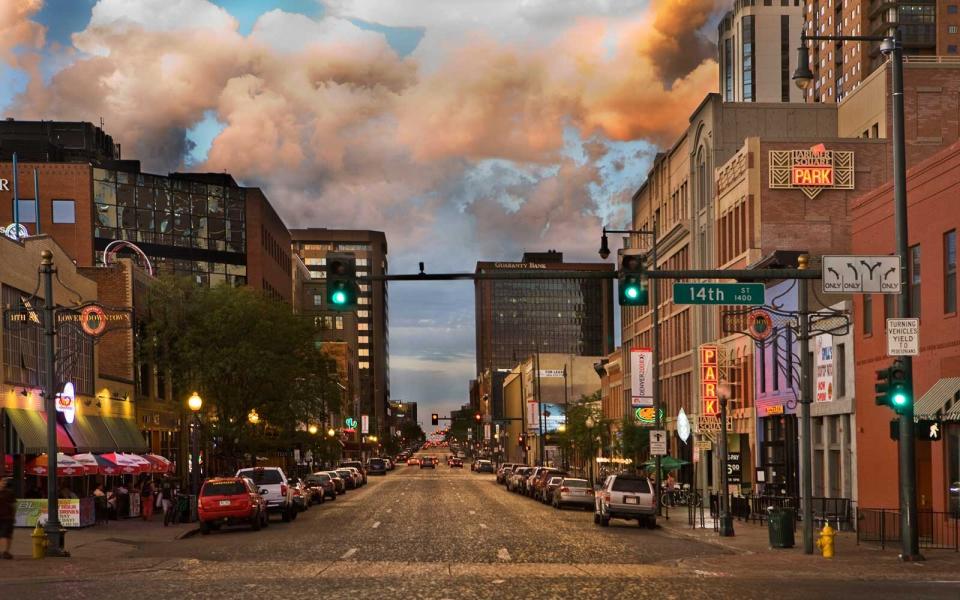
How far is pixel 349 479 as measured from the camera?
89125 millimetres

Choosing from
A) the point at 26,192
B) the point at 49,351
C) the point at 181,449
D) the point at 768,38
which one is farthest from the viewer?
the point at 768,38

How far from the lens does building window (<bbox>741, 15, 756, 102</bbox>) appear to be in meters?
195

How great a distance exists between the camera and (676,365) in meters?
74.5

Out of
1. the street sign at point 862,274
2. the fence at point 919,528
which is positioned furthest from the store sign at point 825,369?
the street sign at point 862,274

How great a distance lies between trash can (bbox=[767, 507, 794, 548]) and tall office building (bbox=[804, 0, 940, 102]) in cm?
11193

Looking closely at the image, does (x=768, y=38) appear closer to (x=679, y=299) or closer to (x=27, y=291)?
(x=27, y=291)

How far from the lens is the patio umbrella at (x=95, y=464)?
45062 mm

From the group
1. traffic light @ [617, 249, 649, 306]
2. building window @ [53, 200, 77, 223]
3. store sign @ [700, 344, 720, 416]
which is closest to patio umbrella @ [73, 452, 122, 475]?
store sign @ [700, 344, 720, 416]

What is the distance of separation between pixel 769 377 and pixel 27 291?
93.1 feet

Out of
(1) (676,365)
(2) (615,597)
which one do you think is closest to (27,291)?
(2) (615,597)

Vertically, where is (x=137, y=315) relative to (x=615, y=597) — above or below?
above

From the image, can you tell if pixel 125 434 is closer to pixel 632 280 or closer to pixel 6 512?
pixel 6 512

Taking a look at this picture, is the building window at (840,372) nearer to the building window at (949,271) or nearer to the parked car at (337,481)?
the building window at (949,271)

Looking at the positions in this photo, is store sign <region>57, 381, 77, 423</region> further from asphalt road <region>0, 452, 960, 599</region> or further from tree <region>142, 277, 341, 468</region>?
tree <region>142, 277, 341, 468</region>
